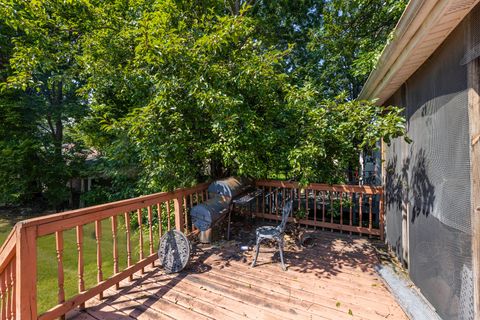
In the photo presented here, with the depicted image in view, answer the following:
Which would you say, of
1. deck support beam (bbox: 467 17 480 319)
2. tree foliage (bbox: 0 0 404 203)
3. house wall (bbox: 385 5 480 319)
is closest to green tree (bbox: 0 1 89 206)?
tree foliage (bbox: 0 0 404 203)

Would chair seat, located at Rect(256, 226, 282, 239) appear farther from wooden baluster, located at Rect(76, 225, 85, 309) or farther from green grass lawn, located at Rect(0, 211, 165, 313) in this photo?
green grass lawn, located at Rect(0, 211, 165, 313)

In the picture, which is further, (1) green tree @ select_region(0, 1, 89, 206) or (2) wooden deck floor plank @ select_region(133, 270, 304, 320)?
(1) green tree @ select_region(0, 1, 89, 206)

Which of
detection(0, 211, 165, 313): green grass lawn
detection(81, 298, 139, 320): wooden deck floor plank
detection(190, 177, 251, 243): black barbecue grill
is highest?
detection(190, 177, 251, 243): black barbecue grill

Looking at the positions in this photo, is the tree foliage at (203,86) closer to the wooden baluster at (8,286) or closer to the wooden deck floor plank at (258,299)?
the wooden deck floor plank at (258,299)

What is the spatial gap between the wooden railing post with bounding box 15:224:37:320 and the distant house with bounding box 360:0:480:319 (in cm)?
346

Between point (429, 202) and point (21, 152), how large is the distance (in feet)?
41.1

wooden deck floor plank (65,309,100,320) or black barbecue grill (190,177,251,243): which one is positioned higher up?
black barbecue grill (190,177,251,243)

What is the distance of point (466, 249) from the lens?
5.92ft

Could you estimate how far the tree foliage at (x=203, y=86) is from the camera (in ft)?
12.2

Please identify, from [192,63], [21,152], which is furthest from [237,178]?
[21,152]

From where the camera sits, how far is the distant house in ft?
5.66

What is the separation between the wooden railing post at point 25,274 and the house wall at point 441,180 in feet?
11.4

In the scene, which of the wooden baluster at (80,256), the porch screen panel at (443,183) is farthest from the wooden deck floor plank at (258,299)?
the wooden baluster at (80,256)

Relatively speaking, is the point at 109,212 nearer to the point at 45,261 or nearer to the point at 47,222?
the point at 47,222
